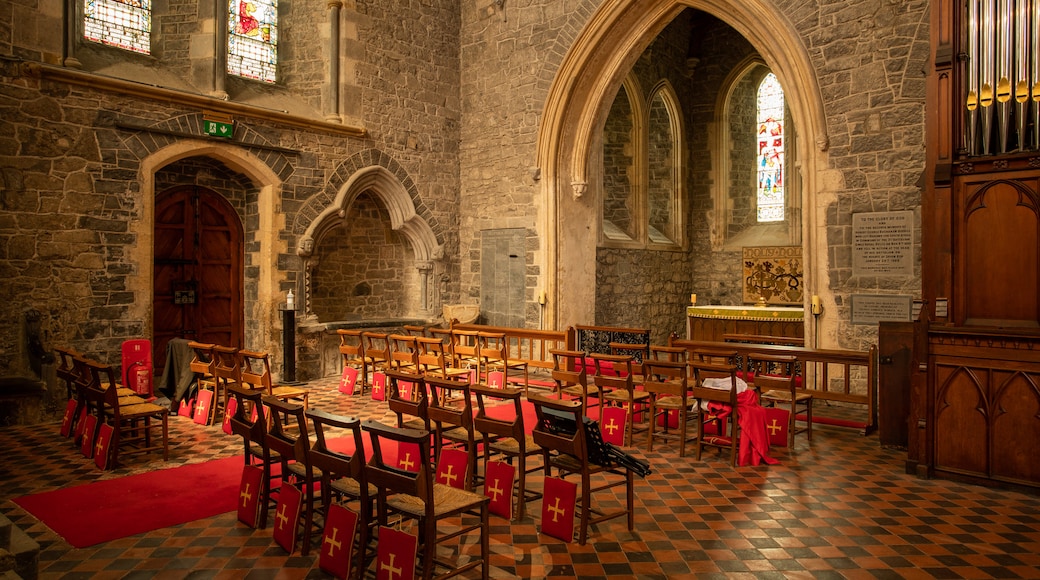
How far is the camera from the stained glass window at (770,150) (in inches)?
526

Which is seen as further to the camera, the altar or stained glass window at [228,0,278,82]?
the altar

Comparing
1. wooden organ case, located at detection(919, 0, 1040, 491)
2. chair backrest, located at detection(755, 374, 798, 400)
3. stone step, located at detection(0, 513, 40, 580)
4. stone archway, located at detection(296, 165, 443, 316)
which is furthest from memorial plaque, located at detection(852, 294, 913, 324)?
stone step, located at detection(0, 513, 40, 580)

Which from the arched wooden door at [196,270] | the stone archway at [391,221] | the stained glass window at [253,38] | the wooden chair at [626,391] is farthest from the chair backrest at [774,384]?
the stained glass window at [253,38]

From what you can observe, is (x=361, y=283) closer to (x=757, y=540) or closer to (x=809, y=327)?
(x=809, y=327)

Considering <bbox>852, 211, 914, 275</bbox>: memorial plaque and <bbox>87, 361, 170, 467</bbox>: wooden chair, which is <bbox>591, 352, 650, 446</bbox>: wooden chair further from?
<bbox>87, 361, 170, 467</bbox>: wooden chair

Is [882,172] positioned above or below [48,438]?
above

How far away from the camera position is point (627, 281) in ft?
40.2

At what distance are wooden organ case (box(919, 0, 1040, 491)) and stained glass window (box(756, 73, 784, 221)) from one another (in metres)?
8.76

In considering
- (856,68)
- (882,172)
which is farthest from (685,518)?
(856,68)

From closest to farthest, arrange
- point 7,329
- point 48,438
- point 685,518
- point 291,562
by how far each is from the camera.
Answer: point 291,562, point 685,518, point 48,438, point 7,329

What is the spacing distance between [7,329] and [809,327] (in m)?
8.78

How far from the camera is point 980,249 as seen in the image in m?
4.67

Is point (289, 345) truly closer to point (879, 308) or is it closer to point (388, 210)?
point (388, 210)

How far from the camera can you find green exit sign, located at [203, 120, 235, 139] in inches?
328
